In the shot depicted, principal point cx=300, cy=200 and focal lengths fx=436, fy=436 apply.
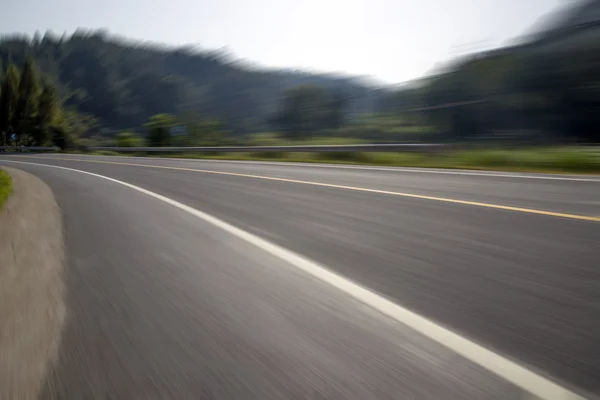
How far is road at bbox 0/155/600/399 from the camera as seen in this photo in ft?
6.81

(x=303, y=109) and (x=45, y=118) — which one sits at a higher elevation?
(x=45, y=118)

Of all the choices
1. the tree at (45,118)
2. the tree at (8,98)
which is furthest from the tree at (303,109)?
the tree at (8,98)

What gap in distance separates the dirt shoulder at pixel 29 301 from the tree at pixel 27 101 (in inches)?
2653

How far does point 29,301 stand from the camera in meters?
3.43

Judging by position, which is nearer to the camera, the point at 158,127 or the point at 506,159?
the point at 506,159

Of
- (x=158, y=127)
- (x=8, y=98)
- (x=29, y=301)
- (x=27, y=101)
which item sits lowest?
(x=29, y=301)

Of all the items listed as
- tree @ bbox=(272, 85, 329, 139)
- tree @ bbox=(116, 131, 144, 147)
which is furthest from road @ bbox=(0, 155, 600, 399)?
tree @ bbox=(116, 131, 144, 147)

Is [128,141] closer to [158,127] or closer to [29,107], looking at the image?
[158,127]

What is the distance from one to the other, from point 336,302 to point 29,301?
7.91ft

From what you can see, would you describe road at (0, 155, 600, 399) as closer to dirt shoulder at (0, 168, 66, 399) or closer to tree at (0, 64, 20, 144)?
dirt shoulder at (0, 168, 66, 399)

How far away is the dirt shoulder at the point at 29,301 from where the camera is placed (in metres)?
2.29

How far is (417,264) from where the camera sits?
3779mm

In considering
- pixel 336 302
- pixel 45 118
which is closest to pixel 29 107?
pixel 45 118

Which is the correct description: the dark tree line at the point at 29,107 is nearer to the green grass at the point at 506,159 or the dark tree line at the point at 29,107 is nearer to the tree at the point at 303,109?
the tree at the point at 303,109
